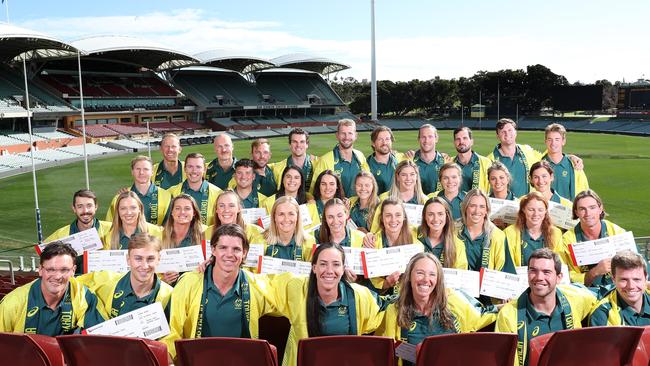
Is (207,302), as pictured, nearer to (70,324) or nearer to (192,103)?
(70,324)

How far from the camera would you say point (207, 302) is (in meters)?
3.77

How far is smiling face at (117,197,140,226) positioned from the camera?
5.12 m

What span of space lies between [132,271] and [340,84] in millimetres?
114438

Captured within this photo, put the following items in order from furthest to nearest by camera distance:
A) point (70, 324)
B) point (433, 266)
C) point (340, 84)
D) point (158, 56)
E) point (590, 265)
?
point (340, 84)
point (158, 56)
point (590, 265)
point (70, 324)
point (433, 266)

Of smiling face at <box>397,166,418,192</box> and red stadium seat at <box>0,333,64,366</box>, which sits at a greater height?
smiling face at <box>397,166,418,192</box>

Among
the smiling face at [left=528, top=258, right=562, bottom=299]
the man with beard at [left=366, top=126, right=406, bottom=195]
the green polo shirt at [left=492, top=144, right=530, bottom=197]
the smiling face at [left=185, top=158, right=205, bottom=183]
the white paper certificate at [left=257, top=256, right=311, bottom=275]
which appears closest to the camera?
the smiling face at [left=528, top=258, right=562, bottom=299]

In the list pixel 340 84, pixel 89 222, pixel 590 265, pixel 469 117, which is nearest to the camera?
pixel 590 265

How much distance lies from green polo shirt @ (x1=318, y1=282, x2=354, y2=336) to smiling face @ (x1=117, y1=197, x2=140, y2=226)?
2.44 meters

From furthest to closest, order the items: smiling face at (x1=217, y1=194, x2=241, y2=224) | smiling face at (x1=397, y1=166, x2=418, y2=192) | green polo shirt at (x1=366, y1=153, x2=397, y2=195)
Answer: green polo shirt at (x1=366, y1=153, x2=397, y2=195) < smiling face at (x1=397, y1=166, x2=418, y2=192) < smiling face at (x1=217, y1=194, x2=241, y2=224)

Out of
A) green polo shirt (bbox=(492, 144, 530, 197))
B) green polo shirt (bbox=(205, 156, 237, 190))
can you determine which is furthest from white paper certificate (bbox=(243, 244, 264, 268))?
green polo shirt (bbox=(492, 144, 530, 197))

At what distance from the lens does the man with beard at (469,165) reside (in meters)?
7.12

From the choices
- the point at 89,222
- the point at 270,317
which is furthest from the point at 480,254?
the point at 89,222

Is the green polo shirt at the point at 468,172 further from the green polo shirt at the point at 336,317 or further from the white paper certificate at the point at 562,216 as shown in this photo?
the green polo shirt at the point at 336,317

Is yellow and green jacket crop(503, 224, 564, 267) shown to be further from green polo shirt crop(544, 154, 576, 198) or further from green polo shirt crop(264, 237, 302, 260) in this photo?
green polo shirt crop(544, 154, 576, 198)
